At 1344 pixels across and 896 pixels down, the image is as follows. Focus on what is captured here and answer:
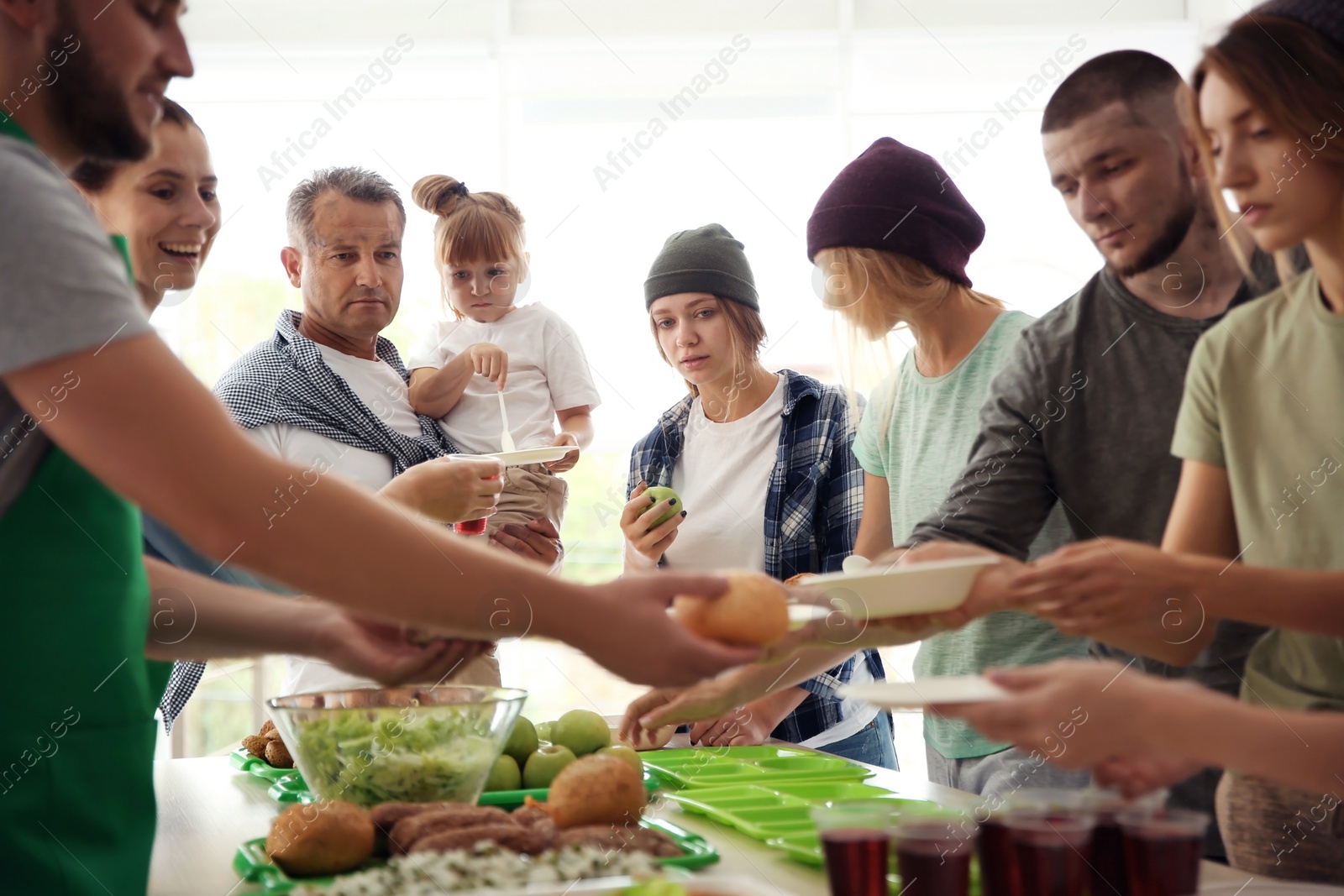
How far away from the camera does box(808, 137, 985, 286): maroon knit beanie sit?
5.66 feet

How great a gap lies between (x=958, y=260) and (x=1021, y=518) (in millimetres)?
526

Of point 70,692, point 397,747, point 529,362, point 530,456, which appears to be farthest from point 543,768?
point 529,362

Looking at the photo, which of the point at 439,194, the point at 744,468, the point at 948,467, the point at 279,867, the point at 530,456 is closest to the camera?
the point at 279,867

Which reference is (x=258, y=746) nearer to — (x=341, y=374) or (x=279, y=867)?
(x=279, y=867)

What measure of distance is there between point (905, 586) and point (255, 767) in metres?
1.03

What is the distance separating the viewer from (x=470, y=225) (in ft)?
8.29

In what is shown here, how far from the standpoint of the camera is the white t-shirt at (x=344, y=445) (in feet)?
6.21

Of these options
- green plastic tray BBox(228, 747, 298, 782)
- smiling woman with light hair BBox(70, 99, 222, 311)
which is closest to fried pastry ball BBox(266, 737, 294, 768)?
green plastic tray BBox(228, 747, 298, 782)

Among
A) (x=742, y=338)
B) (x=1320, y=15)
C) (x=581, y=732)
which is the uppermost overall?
(x=742, y=338)

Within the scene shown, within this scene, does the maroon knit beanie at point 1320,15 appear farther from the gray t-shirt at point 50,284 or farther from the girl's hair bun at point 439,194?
the girl's hair bun at point 439,194

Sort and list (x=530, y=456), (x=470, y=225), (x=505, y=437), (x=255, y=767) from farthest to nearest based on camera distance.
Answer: (x=470, y=225) → (x=505, y=437) → (x=530, y=456) → (x=255, y=767)

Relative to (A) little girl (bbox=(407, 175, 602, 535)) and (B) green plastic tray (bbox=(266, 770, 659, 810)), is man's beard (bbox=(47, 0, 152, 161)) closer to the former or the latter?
(B) green plastic tray (bbox=(266, 770, 659, 810))

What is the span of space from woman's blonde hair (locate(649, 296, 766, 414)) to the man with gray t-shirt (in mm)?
914

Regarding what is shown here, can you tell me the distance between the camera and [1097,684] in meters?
0.79
